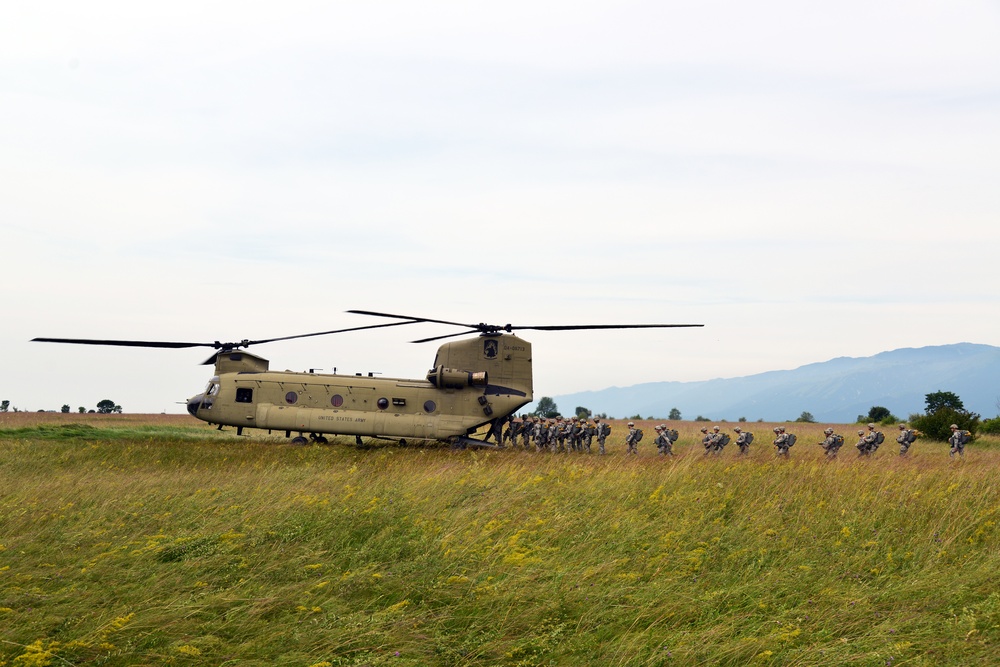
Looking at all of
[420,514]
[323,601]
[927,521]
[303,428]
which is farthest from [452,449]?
[323,601]

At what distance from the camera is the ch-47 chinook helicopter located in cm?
2392

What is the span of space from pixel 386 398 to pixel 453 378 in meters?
2.18

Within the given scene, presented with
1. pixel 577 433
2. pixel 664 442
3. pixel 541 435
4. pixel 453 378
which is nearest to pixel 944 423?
pixel 664 442

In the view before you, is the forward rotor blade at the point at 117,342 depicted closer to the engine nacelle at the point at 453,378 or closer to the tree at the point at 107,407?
the engine nacelle at the point at 453,378

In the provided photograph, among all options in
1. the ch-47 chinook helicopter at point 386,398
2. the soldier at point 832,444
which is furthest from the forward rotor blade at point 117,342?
the soldier at point 832,444

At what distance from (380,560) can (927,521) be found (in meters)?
8.41

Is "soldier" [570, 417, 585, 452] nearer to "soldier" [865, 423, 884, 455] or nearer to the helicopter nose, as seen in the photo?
"soldier" [865, 423, 884, 455]

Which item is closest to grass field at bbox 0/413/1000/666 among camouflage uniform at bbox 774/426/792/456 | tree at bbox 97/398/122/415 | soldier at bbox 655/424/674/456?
camouflage uniform at bbox 774/426/792/456

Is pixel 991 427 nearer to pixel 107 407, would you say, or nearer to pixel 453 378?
pixel 453 378

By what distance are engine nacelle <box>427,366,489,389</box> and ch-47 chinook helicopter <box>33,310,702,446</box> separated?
0.10 ft

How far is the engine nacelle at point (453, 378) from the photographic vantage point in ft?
A: 79.8

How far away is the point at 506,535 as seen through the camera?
1048 cm

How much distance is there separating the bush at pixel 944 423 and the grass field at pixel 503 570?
1929 cm

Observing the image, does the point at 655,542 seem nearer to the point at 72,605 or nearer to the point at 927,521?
the point at 927,521
